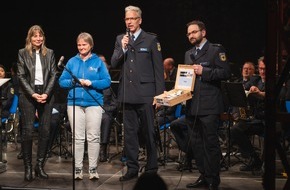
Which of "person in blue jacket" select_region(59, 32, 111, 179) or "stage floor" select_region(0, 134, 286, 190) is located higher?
"person in blue jacket" select_region(59, 32, 111, 179)

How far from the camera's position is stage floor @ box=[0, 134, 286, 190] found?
5.87 metres

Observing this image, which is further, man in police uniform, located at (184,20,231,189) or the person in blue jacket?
the person in blue jacket

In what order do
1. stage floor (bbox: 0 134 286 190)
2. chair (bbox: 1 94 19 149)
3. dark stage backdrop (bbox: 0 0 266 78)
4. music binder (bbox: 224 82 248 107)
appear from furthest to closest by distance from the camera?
dark stage backdrop (bbox: 0 0 266 78)
chair (bbox: 1 94 19 149)
music binder (bbox: 224 82 248 107)
stage floor (bbox: 0 134 286 190)

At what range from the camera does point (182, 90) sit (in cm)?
559

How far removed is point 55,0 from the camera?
13.3 m

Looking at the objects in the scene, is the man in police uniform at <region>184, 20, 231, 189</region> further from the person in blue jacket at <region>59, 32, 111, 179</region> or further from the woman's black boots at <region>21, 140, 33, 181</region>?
the woman's black boots at <region>21, 140, 33, 181</region>

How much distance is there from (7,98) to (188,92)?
3.79 m

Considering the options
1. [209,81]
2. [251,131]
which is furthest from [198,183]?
[251,131]

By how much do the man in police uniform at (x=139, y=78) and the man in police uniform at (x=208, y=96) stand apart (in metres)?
0.49

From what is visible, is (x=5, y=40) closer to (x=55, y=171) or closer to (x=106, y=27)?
(x=106, y=27)

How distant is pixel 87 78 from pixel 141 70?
655mm

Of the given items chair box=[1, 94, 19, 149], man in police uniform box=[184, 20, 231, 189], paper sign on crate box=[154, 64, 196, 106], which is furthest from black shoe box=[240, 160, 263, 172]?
chair box=[1, 94, 19, 149]

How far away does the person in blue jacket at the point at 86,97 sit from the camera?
233 inches

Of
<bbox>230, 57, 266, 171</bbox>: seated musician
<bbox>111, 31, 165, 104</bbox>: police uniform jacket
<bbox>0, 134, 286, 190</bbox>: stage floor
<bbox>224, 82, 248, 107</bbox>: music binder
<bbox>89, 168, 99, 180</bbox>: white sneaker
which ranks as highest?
<bbox>111, 31, 165, 104</bbox>: police uniform jacket
